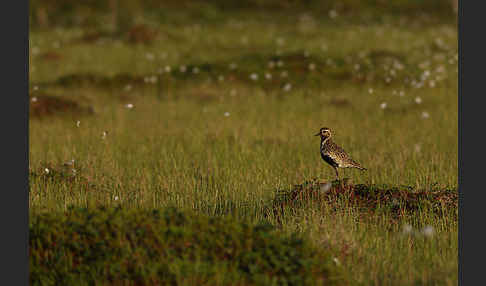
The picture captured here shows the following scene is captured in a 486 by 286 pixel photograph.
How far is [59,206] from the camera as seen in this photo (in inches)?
309

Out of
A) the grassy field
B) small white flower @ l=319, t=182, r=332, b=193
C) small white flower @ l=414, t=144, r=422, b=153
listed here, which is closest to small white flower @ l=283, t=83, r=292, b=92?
the grassy field

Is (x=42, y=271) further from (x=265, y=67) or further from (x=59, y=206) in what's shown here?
(x=265, y=67)

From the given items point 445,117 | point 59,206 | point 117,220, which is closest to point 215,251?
point 117,220

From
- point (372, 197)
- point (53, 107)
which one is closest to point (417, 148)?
point (372, 197)

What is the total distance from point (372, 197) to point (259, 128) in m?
5.47

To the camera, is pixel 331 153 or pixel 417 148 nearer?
pixel 331 153

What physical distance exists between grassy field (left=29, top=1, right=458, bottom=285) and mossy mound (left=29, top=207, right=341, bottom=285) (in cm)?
54

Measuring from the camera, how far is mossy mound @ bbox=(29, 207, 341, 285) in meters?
5.35

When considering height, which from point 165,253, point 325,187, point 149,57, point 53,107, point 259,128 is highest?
point 149,57

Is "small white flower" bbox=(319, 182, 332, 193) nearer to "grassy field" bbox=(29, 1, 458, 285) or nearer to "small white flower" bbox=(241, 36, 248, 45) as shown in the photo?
"grassy field" bbox=(29, 1, 458, 285)

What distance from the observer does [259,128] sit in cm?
1318

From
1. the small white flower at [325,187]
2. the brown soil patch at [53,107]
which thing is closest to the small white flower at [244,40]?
the brown soil patch at [53,107]

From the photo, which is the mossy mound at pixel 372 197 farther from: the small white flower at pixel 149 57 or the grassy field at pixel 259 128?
the small white flower at pixel 149 57

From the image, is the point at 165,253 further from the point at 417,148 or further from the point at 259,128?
the point at 259,128
